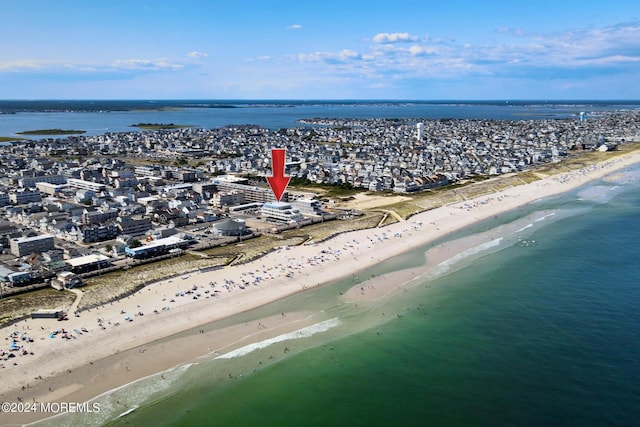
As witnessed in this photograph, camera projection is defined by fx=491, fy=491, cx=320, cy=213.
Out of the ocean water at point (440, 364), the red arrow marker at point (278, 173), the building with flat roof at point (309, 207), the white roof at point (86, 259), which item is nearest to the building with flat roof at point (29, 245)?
the white roof at point (86, 259)

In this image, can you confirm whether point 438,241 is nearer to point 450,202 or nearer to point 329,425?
point 450,202

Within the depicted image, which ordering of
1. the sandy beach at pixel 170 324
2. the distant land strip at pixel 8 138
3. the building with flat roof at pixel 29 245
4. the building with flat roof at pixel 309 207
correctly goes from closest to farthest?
the sandy beach at pixel 170 324, the building with flat roof at pixel 29 245, the building with flat roof at pixel 309 207, the distant land strip at pixel 8 138

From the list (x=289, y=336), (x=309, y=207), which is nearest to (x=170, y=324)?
(x=289, y=336)

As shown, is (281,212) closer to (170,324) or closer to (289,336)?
(170,324)

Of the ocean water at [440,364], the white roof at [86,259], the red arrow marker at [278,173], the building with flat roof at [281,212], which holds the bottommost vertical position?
the ocean water at [440,364]

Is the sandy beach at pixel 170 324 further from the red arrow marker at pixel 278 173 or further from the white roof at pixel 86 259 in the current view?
the red arrow marker at pixel 278 173

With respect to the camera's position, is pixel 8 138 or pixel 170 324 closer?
pixel 170 324
